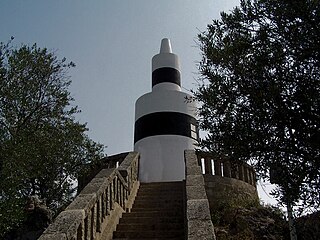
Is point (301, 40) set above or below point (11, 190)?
above

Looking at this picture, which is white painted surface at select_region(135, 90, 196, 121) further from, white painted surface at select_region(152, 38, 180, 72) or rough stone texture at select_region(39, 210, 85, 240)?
rough stone texture at select_region(39, 210, 85, 240)

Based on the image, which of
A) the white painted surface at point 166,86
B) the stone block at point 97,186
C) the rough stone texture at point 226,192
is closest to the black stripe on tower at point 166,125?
the white painted surface at point 166,86

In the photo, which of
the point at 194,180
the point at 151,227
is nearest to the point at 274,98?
the point at 194,180

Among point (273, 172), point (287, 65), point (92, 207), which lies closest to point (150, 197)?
point (92, 207)

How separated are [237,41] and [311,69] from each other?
1.46 metres

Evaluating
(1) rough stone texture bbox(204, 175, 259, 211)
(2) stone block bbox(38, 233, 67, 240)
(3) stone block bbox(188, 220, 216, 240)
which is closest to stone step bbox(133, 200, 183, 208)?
(1) rough stone texture bbox(204, 175, 259, 211)

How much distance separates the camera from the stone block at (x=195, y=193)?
7.36m

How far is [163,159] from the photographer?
16250 mm

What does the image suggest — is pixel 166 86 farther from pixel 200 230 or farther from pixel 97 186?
pixel 200 230

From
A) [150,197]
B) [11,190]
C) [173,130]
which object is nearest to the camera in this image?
[11,190]

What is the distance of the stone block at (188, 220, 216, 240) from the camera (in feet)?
18.3

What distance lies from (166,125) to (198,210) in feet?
34.1

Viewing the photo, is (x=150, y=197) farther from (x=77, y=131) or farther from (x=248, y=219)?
(x=77, y=131)

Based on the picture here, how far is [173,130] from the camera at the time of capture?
16.8 metres
